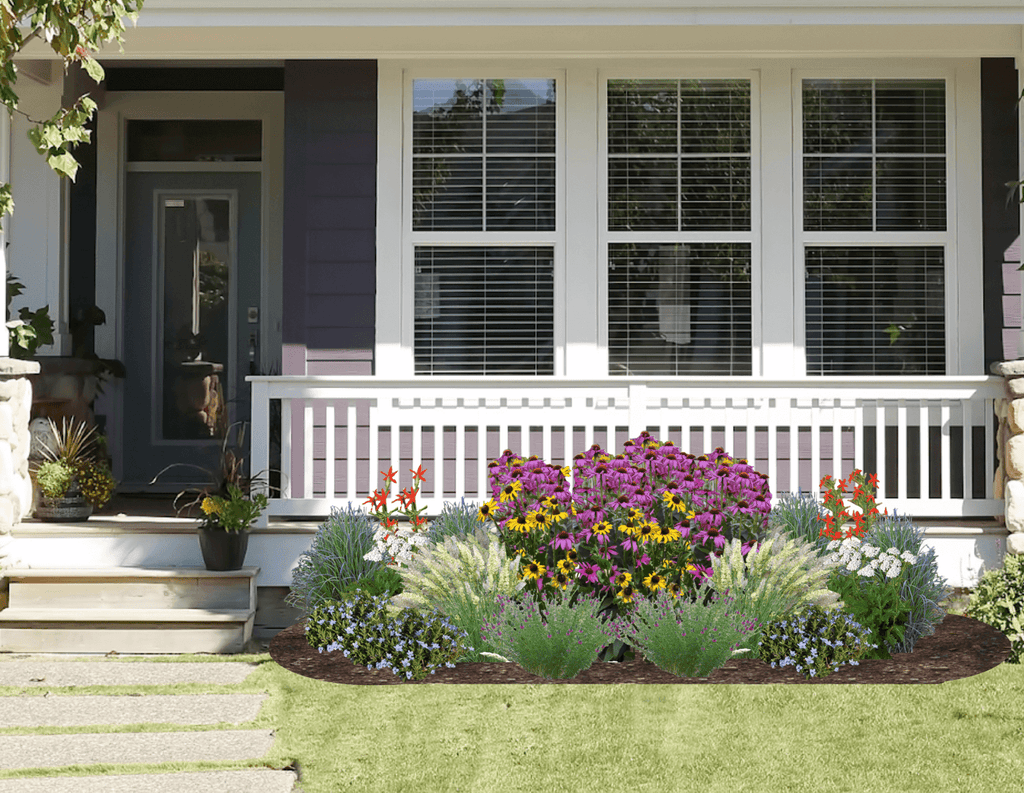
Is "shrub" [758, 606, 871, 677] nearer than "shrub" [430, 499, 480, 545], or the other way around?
"shrub" [758, 606, 871, 677]

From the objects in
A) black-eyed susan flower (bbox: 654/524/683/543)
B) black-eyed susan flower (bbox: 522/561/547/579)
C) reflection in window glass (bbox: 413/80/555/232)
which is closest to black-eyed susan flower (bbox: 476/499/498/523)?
black-eyed susan flower (bbox: 522/561/547/579)

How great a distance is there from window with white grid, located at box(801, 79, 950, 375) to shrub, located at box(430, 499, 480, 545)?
2280 millimetres

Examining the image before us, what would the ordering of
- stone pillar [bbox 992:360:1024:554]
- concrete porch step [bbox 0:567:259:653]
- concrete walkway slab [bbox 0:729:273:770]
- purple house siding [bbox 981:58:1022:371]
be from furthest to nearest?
purple house siding [bbox 981:58:1022:371], stone pillar [bbox 992:360:1024:554], concrete porch step [bbox 0:567:259:653], concrete walkway slab [bbox 0:729:273:770]

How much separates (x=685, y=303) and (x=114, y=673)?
350 cm

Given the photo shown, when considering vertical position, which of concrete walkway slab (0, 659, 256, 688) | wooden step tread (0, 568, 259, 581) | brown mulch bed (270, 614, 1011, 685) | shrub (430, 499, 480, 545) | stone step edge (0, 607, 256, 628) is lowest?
concrete walkway slab (0, 659, 256, 688)

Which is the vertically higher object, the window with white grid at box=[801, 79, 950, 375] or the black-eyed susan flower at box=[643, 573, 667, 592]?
the window with white grid at box=[801, 79, 950, 375]

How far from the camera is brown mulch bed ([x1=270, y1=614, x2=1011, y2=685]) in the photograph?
412cm

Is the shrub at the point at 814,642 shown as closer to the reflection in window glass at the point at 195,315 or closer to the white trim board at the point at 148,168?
the white trim board at the point at 148,168

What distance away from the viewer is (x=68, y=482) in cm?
567

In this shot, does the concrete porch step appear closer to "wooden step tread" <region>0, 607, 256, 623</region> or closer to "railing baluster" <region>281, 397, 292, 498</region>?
"wooden step tread" <region>0, 607, 256, 623</region>

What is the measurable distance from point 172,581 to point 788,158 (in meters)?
3.95

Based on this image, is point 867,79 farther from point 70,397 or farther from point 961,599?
point 70,397

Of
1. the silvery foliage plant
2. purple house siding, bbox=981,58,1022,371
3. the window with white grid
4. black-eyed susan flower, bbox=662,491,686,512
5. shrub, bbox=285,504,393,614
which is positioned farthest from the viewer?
the window with white grid

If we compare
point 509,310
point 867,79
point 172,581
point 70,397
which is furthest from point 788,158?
point 70,397
